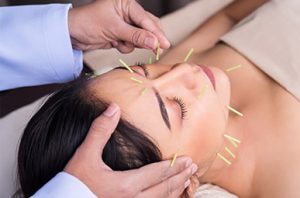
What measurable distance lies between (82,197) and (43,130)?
238mm

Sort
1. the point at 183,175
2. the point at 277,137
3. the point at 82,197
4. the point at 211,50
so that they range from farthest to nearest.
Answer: the point at 211,50 → the point at 277,137 → the point at 183,175 → the point at 82,197

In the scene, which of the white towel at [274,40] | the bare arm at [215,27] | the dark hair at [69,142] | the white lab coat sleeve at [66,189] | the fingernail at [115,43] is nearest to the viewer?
the white lab coat sleeve at [66,189]

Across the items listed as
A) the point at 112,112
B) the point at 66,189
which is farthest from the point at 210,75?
the point at 66,189

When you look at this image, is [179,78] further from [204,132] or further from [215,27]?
[215,27]

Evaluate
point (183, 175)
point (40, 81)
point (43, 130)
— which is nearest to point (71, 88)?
point (43, 130)

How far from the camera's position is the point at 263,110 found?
1299mm

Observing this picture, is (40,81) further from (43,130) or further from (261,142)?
(261,142)

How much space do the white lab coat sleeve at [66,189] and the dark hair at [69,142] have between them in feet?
0.39

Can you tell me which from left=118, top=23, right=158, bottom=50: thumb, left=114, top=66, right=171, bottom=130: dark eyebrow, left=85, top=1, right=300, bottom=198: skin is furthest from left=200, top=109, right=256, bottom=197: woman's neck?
left=118, top=23, right=158, bottom=50: thumb

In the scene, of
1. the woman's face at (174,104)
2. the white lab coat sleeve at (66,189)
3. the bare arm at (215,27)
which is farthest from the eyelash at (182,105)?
the bare arm at (215,27)

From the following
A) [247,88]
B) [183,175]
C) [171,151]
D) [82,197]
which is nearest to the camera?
[82,197]

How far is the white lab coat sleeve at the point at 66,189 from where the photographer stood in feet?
2.78

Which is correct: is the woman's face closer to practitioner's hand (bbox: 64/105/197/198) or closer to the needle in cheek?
the needle in cheek

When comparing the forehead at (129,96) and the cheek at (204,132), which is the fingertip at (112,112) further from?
the cheek at (204,132)
